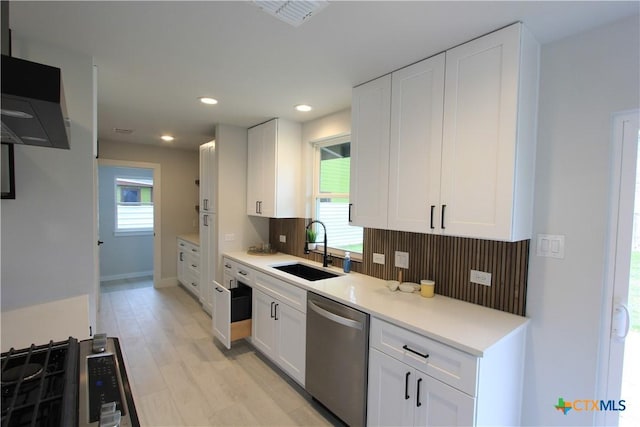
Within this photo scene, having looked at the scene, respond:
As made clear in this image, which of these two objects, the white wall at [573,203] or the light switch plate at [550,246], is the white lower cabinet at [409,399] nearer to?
the white wall at [573,203]

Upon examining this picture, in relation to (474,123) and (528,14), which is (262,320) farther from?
(528,14)

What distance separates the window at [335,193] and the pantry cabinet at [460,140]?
816 mm

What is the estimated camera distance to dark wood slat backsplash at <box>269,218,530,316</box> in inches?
69.2

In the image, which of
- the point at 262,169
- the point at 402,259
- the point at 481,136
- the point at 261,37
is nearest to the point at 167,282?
the point at 262,169

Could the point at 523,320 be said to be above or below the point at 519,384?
above

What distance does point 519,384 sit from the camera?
170cm

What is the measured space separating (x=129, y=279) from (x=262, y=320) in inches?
164

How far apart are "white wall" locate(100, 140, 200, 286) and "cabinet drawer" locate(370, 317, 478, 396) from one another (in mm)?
4532

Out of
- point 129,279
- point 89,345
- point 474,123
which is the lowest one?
point 129,279

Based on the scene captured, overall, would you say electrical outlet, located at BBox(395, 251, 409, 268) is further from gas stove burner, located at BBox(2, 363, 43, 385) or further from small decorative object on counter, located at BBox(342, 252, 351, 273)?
gas stove burner, located at BBox(2, 363, 43, 385)

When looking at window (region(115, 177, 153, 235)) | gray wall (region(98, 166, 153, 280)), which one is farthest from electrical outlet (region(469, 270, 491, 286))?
window (region(115, 177, 153, 235))

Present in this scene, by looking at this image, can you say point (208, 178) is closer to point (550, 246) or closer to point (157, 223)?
point (157, 223)

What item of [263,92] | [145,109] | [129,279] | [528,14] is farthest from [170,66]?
[129,279]

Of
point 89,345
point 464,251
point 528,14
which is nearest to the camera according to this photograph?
point 89,345
